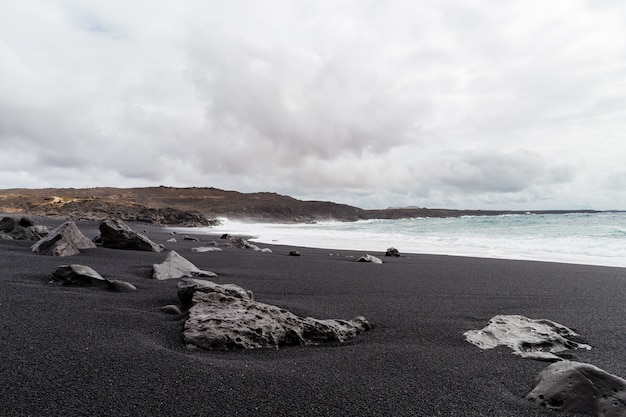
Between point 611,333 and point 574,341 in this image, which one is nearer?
point 574,341

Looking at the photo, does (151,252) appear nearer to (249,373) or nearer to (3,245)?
(3,245)

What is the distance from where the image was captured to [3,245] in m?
6.83

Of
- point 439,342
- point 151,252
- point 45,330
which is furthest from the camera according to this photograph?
point 151,252

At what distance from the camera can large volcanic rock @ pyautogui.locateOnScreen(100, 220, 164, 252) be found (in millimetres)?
8125

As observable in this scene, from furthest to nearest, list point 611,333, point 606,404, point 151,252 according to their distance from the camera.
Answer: point 151,252 → point 611,333 → point 606,404

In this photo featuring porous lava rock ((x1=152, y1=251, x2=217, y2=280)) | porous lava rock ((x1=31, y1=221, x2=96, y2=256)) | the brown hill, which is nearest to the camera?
porous lava rock ((x1=152, y1=251, x2=217, y2=280))

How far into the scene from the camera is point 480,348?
3.03 meters

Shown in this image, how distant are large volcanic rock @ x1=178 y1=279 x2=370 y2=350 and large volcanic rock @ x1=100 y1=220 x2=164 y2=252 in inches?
212

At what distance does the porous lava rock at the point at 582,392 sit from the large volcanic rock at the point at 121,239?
7.84 m

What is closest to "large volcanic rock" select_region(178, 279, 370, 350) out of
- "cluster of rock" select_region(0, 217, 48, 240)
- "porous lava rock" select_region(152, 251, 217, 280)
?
"porous lava rock" select_region(152, 251, 217, 280)

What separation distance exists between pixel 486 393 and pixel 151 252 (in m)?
7.44

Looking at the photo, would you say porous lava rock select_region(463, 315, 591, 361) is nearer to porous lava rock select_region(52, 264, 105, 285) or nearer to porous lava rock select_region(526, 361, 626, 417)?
porous lava rock select_region(526, 361, 626, 417)

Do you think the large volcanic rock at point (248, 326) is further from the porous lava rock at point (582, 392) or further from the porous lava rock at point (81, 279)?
the porous lava rock at point (582, 392)

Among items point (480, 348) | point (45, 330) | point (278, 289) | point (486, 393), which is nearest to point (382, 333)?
point (480, 348)
